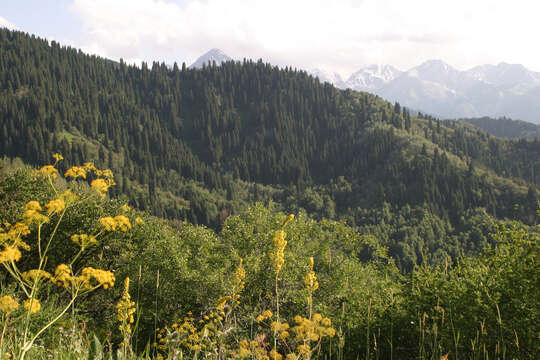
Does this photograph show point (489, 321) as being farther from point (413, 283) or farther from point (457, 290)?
point (413, 283)

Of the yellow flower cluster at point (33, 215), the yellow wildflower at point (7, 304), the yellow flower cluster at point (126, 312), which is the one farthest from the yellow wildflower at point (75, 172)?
the yellow flower cluster at point (126, 312)

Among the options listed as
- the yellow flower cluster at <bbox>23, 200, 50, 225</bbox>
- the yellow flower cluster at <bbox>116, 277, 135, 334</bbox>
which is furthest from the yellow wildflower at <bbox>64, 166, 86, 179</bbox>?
the yellow flower cluster at <bbox>116, 277, 135, 334</bbox>

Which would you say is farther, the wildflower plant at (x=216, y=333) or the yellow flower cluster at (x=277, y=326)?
the wildflower plant at (x=216, y=333)

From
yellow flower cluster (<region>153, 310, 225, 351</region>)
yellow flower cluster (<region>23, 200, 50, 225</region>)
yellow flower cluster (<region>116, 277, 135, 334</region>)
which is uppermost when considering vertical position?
yellow flower cluster (<region>23, 200, 50, 225</region>)

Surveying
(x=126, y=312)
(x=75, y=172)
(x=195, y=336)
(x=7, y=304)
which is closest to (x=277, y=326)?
(x=126, y=312)

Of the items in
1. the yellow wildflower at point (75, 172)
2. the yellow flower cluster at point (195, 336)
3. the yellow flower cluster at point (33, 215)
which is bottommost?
the yellow flower cluster at point (195, 336)

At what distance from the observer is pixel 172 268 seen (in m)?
25.4

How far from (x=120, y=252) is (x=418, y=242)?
173 metres

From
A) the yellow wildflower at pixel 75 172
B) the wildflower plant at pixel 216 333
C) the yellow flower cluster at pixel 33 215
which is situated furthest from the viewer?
the yellow wildflower at pixel 75 172

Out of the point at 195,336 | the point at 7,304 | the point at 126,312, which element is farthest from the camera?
the point at 195,336

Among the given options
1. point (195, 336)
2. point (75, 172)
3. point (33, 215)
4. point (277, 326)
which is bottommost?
point (195, 336)

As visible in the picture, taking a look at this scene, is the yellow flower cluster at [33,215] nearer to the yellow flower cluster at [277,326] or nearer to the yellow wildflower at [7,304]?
the yellow wildflower at [7,304]

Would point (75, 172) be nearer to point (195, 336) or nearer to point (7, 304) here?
point (7, 304)

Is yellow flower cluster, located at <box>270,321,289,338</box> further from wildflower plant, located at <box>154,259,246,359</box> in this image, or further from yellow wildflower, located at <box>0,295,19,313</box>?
yellow wildflower, located at <box>0,295,19,313</box>
